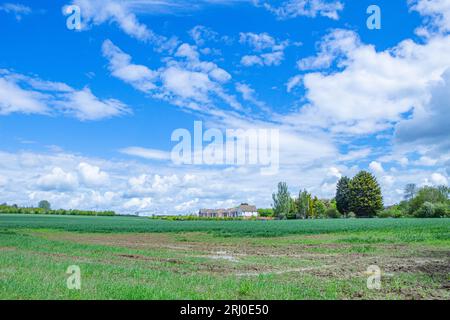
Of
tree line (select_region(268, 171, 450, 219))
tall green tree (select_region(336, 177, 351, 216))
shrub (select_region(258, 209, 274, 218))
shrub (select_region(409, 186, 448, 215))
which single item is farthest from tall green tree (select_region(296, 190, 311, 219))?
shrub (select_region(409, 186, 448, 215))

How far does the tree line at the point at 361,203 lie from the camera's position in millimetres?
98125

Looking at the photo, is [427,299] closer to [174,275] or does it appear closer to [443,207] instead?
[174,275]

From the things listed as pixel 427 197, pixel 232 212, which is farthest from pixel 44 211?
pixel 427 197

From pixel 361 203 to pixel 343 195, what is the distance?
5.61 m

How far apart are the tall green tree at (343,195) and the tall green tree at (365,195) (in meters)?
1.48

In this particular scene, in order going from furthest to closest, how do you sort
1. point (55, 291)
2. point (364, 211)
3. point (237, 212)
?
point (237, 212), point (364, 211), point (55, 291)

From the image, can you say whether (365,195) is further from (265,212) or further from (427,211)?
(265,212)

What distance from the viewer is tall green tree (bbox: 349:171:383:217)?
108 metres

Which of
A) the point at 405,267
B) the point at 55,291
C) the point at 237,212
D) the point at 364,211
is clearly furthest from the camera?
the point at 237,212

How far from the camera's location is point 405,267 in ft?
59.0

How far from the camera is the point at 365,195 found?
10862 centimetres
